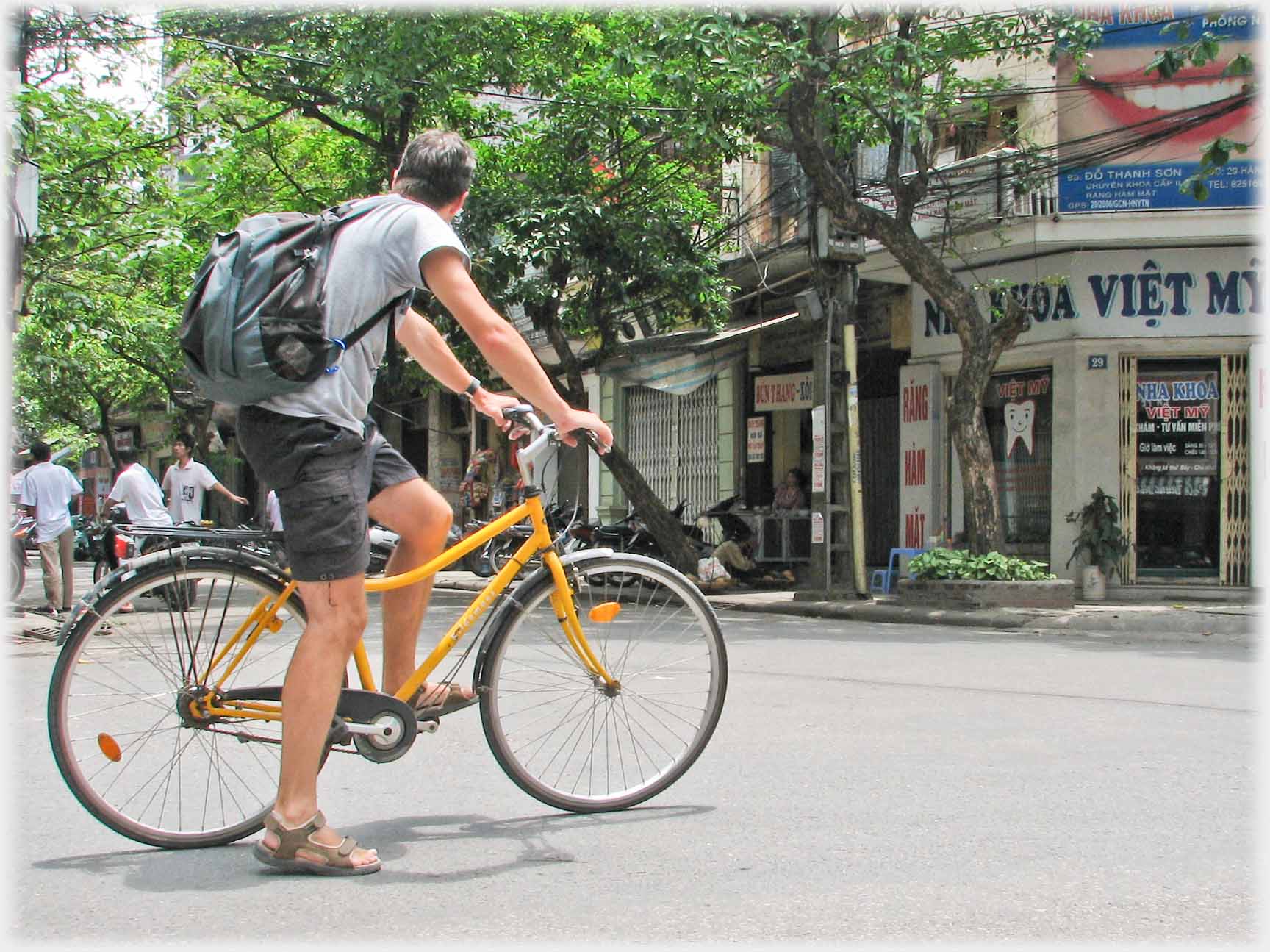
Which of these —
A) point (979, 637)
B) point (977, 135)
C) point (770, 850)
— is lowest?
point (979, 637)

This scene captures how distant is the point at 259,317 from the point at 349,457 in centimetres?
41

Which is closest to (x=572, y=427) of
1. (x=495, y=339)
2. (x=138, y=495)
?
(x=495, y=339)

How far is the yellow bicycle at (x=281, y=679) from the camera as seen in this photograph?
346 centimetres

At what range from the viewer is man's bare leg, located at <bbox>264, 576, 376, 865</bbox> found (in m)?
3.22

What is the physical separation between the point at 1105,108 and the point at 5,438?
11.8 m

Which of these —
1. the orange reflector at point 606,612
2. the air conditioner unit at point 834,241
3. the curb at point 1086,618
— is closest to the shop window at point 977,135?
the air conditioner unit at point 834,241

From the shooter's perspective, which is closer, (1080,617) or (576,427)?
(576,427)

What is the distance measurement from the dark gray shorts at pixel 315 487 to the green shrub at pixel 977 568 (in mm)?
9837

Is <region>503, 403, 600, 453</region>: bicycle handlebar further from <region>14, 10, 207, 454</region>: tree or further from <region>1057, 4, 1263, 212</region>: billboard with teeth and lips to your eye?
<region>1057, 4, 1263, 212</region>: billboard with teeth and lips

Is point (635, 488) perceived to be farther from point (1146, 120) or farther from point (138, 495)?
point (1146, 120)

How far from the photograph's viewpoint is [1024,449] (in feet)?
52.1

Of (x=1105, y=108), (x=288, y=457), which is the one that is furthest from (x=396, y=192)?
(x=1105, y=108)

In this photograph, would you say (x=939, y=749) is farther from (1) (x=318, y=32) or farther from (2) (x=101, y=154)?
(2) (x=101, y=154)

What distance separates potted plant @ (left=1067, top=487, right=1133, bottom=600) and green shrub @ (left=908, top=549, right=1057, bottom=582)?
1.81 m
